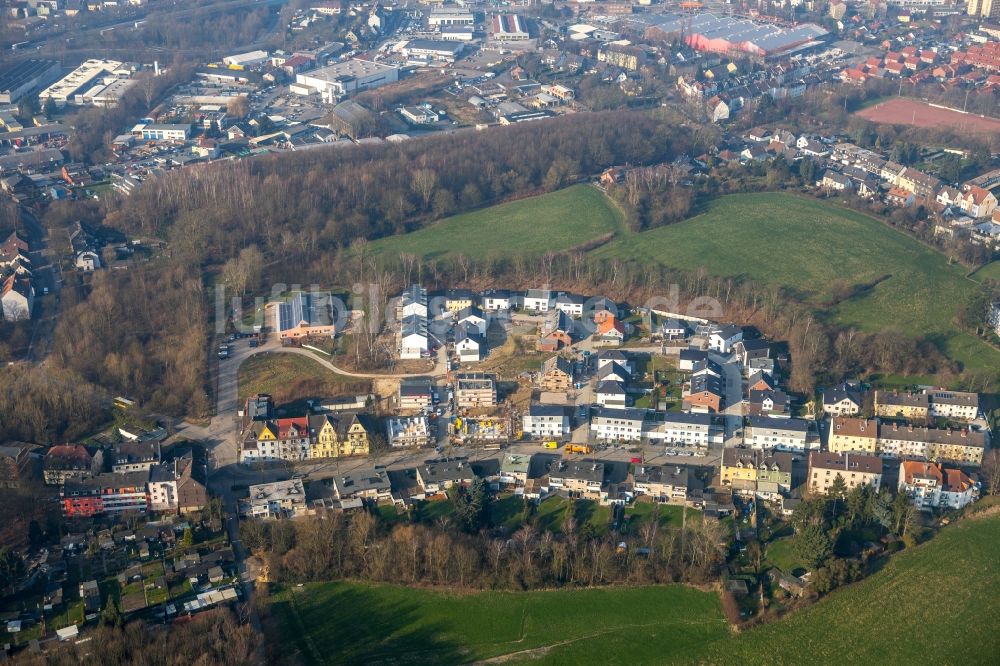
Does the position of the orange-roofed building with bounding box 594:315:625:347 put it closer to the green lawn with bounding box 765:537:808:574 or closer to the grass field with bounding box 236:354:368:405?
the grass field with bounding box 236:354:368:405

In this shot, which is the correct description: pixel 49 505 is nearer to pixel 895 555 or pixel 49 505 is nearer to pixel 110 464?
pixel 110 464

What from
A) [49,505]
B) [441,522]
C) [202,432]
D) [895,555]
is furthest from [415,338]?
[895,555]

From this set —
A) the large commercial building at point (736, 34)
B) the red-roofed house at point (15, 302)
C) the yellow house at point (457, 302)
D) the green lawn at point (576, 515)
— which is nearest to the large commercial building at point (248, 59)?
the large commercial building at point (736, 34)

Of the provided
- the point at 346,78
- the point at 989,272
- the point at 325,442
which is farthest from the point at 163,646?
the point at 346,78

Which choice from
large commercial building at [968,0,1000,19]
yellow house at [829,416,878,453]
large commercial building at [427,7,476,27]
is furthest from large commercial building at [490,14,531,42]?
yellow house at [829,416,878,453]

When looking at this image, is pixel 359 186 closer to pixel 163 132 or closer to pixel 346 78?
pixel 163 132

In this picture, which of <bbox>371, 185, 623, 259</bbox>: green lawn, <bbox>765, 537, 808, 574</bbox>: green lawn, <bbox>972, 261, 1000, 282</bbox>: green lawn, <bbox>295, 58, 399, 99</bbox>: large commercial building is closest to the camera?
<bbox>765, 537, 808, 574</bbox>: green lawn
